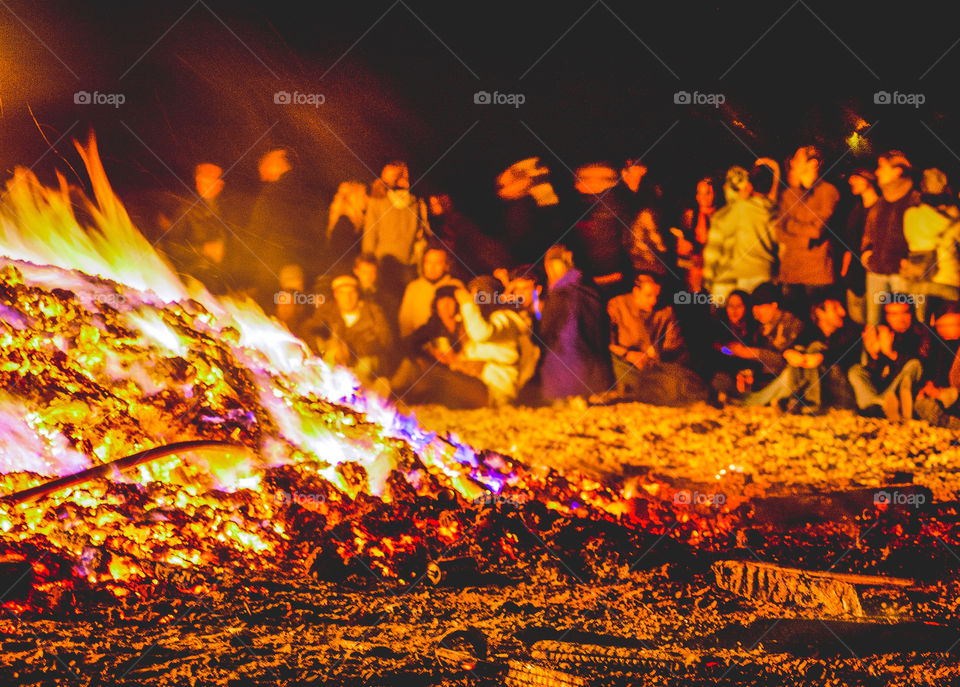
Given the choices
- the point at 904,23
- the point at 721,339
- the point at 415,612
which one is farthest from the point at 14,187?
the point at 904,23

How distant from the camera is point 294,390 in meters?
4.50

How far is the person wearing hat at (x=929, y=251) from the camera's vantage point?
16.6 feet

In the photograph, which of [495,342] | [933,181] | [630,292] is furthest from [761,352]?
[495,342]

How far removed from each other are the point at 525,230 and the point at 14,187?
11.4 ft

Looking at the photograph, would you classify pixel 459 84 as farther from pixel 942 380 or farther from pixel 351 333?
pixel 942 380

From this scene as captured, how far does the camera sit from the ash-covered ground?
2.84 m

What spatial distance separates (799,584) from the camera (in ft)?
11.4

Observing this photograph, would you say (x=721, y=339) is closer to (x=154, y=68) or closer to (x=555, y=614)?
(x=555, y=614)

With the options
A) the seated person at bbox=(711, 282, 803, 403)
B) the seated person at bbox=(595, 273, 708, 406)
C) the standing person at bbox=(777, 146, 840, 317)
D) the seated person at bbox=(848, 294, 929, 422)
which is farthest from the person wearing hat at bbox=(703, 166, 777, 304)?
the seated person at bbox=(848, 294, 929, 422)

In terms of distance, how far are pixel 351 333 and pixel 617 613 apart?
8.76ft

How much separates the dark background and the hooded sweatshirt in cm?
25

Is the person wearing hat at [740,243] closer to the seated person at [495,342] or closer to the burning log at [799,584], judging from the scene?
the seated person at [495,342]

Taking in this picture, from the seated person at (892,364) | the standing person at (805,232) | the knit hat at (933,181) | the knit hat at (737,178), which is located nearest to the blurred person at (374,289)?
the knit hat at (737,178)

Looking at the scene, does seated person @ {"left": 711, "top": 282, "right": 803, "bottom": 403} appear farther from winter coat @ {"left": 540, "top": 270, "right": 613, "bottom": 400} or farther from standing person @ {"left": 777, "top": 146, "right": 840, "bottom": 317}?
winter coat @ {"left": 540, "top": 270, "right": 613, "bottom": 400}
